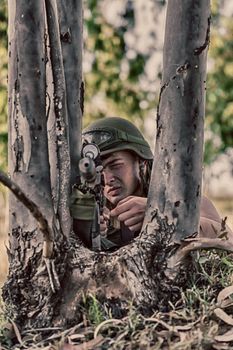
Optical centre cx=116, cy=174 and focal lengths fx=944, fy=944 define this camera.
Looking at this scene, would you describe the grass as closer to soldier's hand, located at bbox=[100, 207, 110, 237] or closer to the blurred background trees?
soldier's hand, located at bbox=[100, 207, 110, 237]

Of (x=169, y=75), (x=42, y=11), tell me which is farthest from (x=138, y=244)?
(x=42, y=11)

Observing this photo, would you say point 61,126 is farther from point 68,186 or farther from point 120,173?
point 120,173

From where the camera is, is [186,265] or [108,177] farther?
[108,177]

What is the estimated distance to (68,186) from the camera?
11.2ft

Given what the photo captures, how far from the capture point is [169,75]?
3.39 meters

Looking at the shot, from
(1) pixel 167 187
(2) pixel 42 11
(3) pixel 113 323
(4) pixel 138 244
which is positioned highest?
(2) pixel 42 11

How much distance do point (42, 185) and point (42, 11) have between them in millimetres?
614

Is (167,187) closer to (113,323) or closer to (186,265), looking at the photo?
(186,265)

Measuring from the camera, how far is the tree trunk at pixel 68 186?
3.28 meters

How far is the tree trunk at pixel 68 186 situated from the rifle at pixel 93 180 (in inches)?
3.1

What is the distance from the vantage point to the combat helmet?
4309 mm

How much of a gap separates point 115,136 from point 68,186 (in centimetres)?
99

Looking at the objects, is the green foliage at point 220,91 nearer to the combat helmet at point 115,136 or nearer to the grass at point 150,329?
the combat helmet at point 115,136

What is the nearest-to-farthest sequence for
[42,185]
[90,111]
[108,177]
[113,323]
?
[113,323], [42,185], [108,177], [90,111]
